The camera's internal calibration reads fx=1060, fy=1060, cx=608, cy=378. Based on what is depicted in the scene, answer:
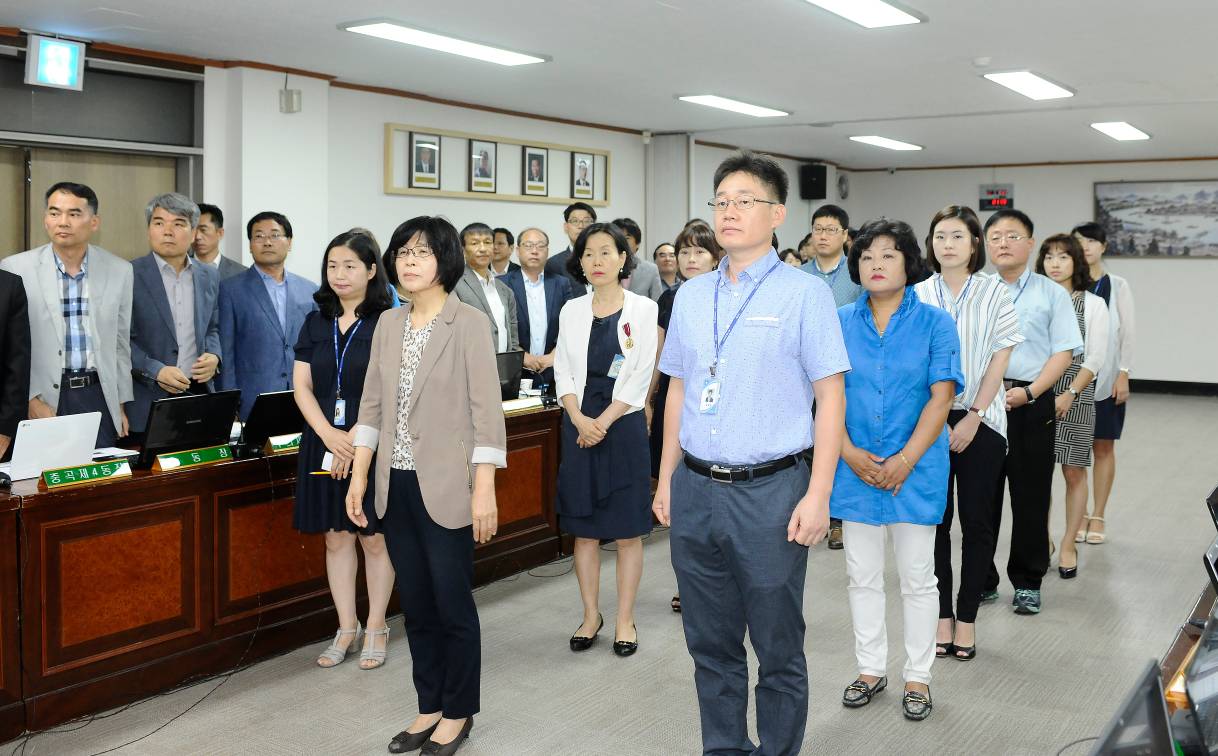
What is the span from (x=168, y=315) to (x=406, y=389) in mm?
2274

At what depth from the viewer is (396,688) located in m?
3.79

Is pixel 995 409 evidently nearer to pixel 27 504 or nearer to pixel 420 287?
pixel 420 287

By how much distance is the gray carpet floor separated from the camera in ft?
11.0

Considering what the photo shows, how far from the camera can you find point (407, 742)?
10.7ft

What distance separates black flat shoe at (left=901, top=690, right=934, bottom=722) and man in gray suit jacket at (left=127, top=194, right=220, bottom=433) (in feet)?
10.7

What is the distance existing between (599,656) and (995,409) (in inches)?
70.3

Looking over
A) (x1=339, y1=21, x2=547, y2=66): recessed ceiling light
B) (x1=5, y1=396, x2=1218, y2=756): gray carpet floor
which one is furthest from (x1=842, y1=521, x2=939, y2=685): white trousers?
(x1=339, y1=21, x2=547, y2=66): recessed ceiling light

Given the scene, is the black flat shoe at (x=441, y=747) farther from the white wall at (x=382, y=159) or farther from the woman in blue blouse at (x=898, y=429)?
the white wall at (x=382, y=159)

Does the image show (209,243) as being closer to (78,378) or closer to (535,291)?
(78,378)

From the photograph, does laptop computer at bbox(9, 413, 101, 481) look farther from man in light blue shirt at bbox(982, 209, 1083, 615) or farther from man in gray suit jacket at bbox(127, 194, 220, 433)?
man in light blue shirt at bbox(982, 209, 1083, 615)

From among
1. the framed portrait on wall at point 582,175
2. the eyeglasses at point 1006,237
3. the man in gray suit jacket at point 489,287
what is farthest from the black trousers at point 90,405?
the framed portrait on wall at point 582,175

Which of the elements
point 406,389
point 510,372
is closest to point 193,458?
point 406,389

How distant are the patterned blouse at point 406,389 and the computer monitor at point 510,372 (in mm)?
1887

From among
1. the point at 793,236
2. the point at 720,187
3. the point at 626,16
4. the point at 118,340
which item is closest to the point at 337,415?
the point at 118,340
